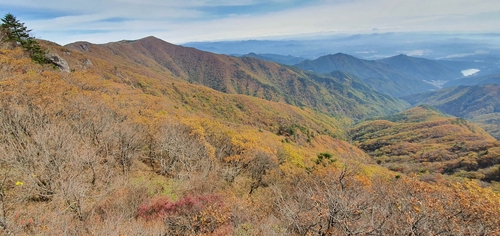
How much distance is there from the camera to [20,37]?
61.8 m

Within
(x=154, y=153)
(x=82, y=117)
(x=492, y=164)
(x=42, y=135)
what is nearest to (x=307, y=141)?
(x=492, y=164)

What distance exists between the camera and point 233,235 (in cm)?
1619

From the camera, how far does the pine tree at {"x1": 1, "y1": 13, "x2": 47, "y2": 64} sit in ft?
189

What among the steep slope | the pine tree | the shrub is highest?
the pine tree

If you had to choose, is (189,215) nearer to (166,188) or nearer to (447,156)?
(166,188)

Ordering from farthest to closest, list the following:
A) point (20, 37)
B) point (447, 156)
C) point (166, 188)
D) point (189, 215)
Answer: point (447, 156) → point (20, 37) → point (166, 188) → point (189, 215)

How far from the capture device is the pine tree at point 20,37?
57.6 m

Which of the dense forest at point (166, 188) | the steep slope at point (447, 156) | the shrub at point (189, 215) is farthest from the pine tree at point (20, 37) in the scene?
the steep slope at point (447, 156)

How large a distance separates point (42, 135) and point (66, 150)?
2.13 metres

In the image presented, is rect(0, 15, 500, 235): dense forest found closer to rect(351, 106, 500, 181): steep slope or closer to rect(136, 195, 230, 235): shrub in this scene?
rect(136, 195, 230, 235): shrub

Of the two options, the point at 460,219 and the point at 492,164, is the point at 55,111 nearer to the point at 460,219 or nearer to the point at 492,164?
the point at 460,219

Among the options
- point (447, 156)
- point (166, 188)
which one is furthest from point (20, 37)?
point (447, 156)

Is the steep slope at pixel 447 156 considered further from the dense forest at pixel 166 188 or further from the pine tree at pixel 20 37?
the pine tree at pixel 20 37

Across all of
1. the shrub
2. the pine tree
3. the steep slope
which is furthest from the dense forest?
the steep slope
